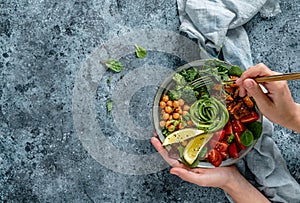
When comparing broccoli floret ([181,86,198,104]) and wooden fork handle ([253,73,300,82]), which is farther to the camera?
broccoli floret ([181,86,198,104])

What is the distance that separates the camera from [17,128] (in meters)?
1.69

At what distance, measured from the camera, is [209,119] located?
153 centimetres

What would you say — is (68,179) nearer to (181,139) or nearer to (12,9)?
(181,139)

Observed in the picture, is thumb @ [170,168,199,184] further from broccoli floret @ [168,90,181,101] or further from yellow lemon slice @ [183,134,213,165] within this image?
broccoli floret @ [168,90,181,101]

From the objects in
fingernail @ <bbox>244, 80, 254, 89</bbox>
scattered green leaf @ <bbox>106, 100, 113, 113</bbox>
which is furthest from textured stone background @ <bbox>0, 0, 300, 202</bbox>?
fingernail @ <bbox>244, 80, 254, 89</bbox>

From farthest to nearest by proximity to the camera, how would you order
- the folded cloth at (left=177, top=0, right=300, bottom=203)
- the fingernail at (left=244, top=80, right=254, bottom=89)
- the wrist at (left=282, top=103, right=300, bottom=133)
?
the folded cloth at (left=177, top=0, right=300, bottom=203) < the wrist at (left=282, top=103, right=300, bottom=133) < the fingernail at (left=244, top=80, right=254, bottom=89)

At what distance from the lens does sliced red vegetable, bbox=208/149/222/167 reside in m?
1.54

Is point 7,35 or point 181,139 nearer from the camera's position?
point 181,139

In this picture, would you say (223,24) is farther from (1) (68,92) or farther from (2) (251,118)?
(1) (68,92)

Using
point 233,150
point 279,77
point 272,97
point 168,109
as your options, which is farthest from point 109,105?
point 279,77

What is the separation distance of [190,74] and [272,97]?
29cm

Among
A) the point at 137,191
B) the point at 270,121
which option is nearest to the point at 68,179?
the point at 137,191

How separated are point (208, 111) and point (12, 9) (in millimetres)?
777

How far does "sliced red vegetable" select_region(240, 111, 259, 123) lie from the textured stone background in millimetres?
194
